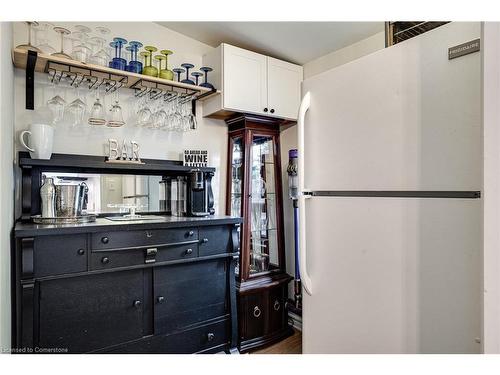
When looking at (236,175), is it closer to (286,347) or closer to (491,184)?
(286,347)

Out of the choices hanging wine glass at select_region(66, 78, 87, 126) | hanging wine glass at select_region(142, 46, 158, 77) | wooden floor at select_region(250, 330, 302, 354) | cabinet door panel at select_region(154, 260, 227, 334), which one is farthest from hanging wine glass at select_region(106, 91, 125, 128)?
wooden floor at select_region(250, 330, 302, 354)

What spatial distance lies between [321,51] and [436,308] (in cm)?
232

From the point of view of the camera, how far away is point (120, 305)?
1.84m

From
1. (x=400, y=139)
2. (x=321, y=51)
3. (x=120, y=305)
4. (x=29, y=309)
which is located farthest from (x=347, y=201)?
(x=321, y=51)

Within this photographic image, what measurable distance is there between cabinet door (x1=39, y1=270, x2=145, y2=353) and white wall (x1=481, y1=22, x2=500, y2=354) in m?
1.66

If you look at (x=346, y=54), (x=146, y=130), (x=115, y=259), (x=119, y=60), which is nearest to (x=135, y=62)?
(x=119, y=60)

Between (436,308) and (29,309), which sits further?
(29,309)

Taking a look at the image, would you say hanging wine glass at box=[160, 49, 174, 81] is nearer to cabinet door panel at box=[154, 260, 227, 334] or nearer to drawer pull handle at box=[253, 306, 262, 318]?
cabinet door panel at box=[154, 260, 227, 334]

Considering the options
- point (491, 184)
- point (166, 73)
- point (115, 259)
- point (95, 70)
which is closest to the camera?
point (491, 184)

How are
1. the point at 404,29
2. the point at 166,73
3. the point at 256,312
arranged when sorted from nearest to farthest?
the point at 404,29 → the point at 166,73 → the point at 256,312

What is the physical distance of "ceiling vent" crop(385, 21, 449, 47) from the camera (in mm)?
1360

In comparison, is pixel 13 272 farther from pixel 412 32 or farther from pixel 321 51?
pixel 321 51

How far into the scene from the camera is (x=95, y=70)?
2029mm

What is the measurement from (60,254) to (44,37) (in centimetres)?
138
